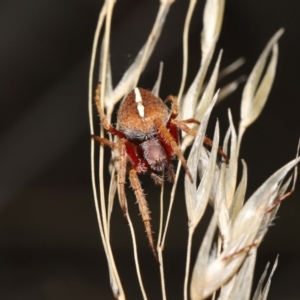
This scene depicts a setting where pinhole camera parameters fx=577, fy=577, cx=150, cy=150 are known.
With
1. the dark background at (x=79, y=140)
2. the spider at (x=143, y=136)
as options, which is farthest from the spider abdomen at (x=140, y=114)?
the dark background at (x=79, y=140)

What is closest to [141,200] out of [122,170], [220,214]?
[122,170]

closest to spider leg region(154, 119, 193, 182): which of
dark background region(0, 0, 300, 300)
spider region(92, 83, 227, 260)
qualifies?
spider region(92, 83, 227, 260)

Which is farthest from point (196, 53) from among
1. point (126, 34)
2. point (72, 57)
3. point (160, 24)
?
point (160, 24)

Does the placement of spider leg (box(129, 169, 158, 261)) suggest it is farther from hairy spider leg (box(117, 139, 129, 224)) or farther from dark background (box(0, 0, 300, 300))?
dark background (box(0, 0, 300, 300))

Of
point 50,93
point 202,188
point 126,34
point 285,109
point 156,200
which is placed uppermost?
point 126,34

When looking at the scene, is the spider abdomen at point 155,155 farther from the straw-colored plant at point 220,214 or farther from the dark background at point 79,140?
the dark background at point 79,140

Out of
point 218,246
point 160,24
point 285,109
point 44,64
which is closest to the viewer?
point 218,246

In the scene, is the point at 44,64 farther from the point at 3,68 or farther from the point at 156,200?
the point at 156,200

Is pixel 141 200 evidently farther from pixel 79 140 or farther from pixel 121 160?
pixel 79 140
